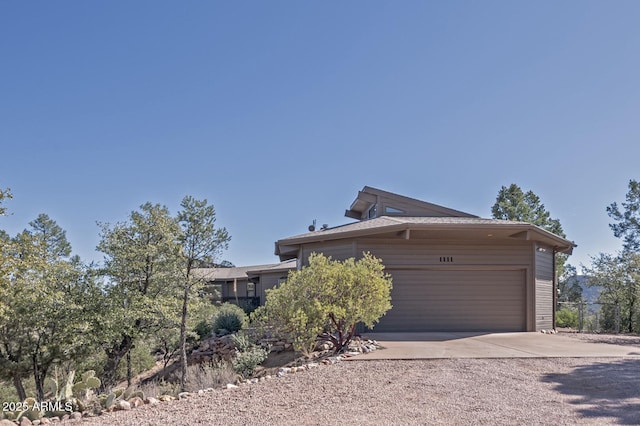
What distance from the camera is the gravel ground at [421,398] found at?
463 cm

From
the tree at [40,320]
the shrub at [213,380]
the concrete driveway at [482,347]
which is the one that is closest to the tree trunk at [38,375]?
the tree at [40,320]

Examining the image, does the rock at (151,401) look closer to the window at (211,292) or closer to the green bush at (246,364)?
the green bush at (246,364)

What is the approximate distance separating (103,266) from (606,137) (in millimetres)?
14547

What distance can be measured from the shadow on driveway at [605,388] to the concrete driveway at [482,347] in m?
0.96

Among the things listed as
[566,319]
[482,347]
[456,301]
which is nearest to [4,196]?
[482,347]

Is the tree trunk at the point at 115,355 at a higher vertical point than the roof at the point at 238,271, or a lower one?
lower

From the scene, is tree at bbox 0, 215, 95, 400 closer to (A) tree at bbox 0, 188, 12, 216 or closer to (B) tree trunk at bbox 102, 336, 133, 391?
(B) tree trunk at bbox 102, 336, 133, 391

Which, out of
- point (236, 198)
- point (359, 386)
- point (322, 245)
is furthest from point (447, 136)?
point (359, 386)

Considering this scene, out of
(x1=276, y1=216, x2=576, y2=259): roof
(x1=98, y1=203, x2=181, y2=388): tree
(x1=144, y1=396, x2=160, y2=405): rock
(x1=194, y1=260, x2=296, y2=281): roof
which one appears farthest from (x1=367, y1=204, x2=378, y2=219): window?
(x1=144, y1=396, x2=160, y2=405): rock

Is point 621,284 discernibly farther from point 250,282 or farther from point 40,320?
point 40,320

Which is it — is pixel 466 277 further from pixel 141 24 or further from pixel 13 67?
pixel 13 67

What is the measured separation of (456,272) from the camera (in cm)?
1258

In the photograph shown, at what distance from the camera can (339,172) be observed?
18578 millimetres

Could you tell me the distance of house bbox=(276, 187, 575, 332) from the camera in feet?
39.7
